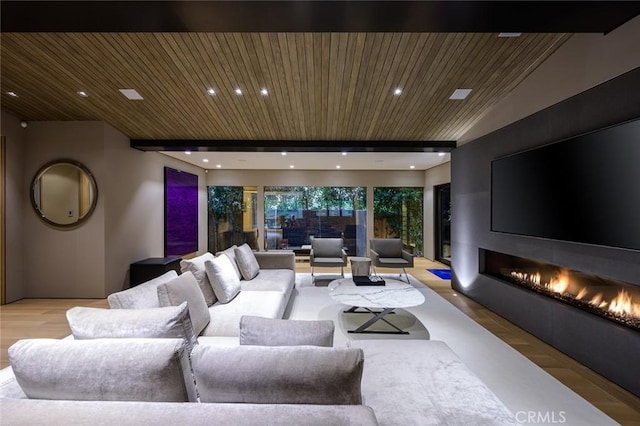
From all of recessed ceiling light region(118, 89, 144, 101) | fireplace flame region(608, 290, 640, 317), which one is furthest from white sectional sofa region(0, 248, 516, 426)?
recessed ceiling light region(118, 89, 144, 101)

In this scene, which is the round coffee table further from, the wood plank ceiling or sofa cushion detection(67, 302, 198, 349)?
the wood plank ceiling

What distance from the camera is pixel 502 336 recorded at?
3.21 m

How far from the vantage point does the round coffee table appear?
3115mm

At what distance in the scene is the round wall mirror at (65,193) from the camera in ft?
14.8

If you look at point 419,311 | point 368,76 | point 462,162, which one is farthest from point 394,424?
point 462,162

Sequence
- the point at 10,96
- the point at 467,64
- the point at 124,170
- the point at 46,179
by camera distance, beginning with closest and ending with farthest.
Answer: the point at 467,64, the point at 10,96, the point at 46,179, the point at 124,170

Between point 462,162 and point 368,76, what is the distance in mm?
2452

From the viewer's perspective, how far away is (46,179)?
4535 mm

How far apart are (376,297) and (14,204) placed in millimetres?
5391

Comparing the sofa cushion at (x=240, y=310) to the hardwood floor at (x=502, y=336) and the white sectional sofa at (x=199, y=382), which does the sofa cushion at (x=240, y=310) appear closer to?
the white sectional sofa at (x=199, y=382)

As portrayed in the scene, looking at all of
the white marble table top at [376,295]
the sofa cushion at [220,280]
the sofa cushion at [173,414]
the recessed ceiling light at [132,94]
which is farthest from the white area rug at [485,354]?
the recessed ceiling light at [132,94]

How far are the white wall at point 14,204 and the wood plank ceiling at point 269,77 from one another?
10.9 inches

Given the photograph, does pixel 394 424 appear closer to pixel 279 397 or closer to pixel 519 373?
pixel 279 397

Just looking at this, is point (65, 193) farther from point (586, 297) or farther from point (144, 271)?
point (586, 297)
